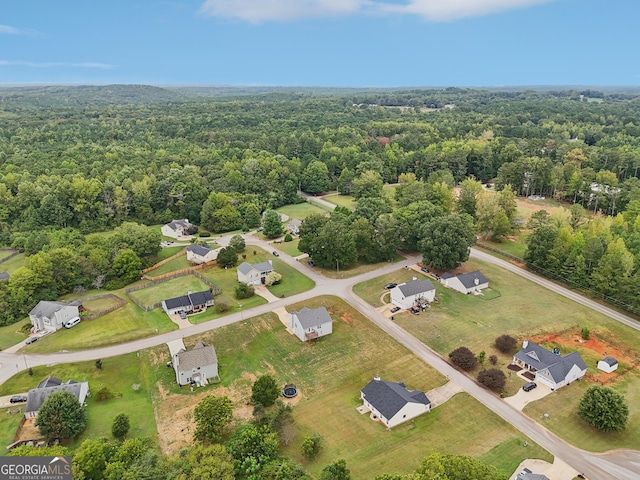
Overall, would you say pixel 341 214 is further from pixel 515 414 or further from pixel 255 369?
pixel 515 414

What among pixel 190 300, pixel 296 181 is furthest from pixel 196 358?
pixel 296 181

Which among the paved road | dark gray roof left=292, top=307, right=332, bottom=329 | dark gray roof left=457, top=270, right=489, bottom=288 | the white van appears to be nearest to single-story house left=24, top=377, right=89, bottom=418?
the paved road

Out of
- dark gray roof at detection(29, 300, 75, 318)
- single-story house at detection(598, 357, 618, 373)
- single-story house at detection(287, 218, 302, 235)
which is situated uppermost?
dark gray roof at detection(29, 300, 75, 318)

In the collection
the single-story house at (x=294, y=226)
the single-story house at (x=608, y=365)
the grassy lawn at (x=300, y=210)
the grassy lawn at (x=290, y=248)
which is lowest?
the grassy lawn at (x=300, y=210)

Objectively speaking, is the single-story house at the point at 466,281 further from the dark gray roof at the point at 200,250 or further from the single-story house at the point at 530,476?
the dark gray roof at the point at 200,250

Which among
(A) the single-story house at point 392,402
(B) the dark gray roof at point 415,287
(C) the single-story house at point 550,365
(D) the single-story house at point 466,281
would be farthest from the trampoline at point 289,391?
(D) the single-story house at point 466,281

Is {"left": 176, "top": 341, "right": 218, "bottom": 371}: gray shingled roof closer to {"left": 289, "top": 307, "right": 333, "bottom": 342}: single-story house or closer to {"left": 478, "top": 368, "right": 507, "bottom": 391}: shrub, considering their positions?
{"left": 289, "top": 307, "right": 333, "bottom": 342}: single-story house
